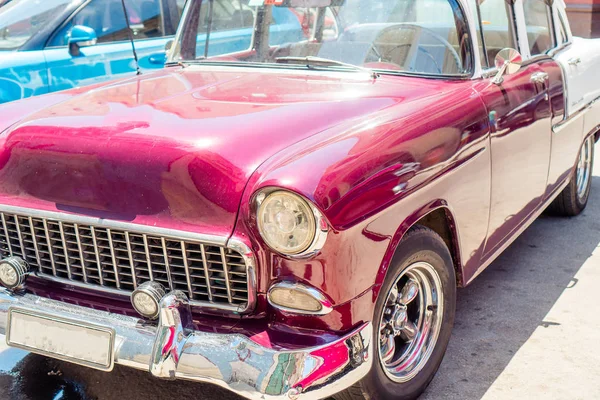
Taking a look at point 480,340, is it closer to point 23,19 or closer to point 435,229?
point 435,229

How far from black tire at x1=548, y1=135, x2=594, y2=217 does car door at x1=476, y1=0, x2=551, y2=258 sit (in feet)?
3.52

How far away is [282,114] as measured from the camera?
2.88 metres

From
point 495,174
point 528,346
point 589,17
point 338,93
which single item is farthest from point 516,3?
point 589,17

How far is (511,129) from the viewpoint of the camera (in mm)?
3482

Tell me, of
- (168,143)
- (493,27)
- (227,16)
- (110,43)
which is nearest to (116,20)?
(110,43)

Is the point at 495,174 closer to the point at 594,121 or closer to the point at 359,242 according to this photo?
the point at 359,242

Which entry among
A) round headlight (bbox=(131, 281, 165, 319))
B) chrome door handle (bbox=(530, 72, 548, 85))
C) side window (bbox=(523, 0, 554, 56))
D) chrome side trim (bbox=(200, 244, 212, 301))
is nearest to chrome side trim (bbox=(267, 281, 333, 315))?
chrome side trim (bbox=(200, 244, 212, 301))

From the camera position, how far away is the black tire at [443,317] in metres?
2.64

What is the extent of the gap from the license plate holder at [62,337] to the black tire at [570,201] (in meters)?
3.48

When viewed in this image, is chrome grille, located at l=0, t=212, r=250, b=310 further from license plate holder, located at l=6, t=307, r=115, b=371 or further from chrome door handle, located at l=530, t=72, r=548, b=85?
chrome door handle, located at l=530, t=72, r=548, b=85

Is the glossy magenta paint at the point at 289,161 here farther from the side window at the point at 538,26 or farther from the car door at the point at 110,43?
the car door at the point at 110,43

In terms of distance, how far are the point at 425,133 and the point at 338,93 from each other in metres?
0.49

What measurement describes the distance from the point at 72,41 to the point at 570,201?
377cm

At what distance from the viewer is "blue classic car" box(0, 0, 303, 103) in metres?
5.65
